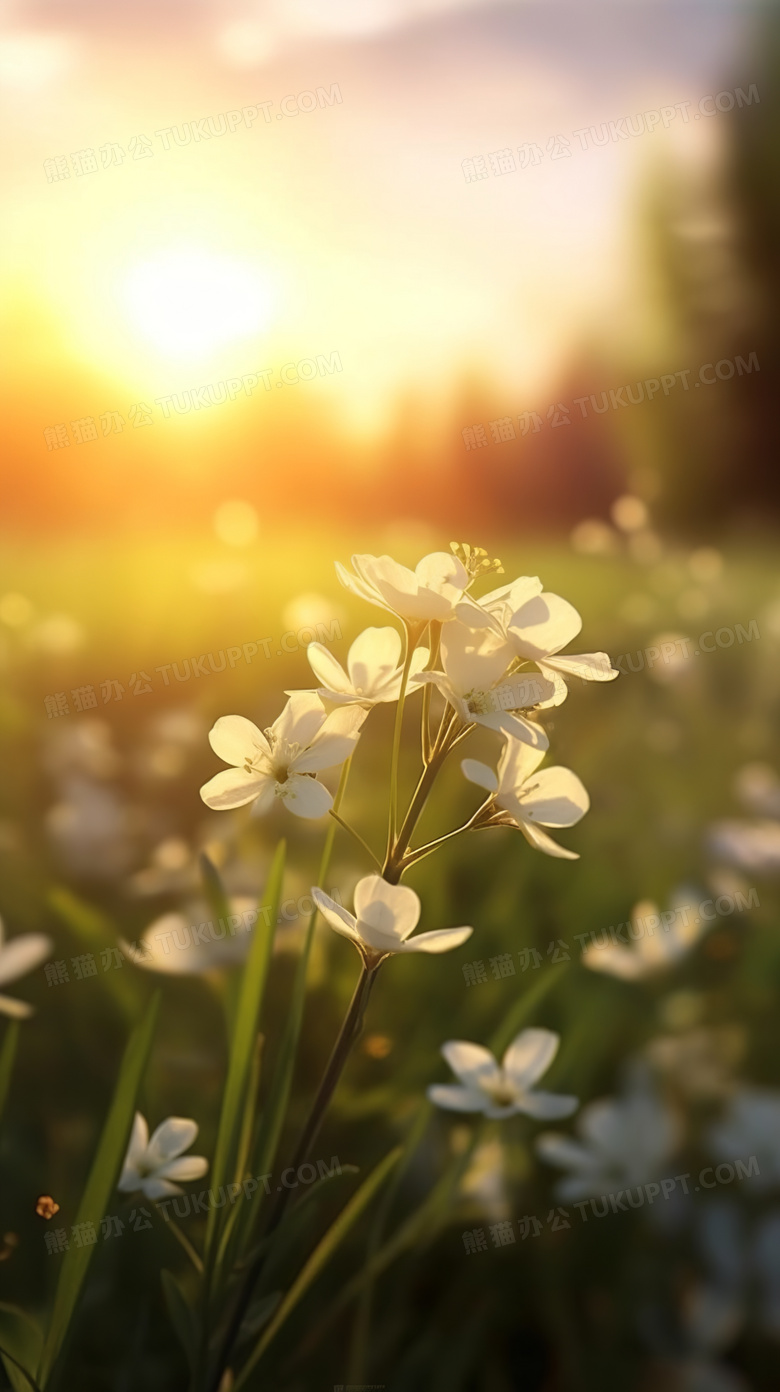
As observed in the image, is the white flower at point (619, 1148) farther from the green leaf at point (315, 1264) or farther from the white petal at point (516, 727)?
the white petal at point (516, 727)

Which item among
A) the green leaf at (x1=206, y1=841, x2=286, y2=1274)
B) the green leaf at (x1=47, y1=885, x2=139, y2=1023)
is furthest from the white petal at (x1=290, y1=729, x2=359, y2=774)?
the green leaf at (x1=47, y1=885, x2=139, y2=1023)

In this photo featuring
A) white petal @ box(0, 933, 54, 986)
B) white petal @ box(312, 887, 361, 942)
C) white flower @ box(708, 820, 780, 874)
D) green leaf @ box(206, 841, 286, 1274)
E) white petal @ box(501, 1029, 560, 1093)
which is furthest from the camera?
white flower @ box(708, 820, 780, 874)

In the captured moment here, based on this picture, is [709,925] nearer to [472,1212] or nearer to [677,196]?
[472,1212]

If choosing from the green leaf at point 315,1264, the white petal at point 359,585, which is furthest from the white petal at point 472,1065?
the white petal at point 359,585

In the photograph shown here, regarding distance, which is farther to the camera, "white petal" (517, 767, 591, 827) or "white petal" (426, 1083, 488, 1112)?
"white petal" (426, 1083, 488, 1112)

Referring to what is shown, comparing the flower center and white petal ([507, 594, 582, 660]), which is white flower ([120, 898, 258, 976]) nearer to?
the flower center
